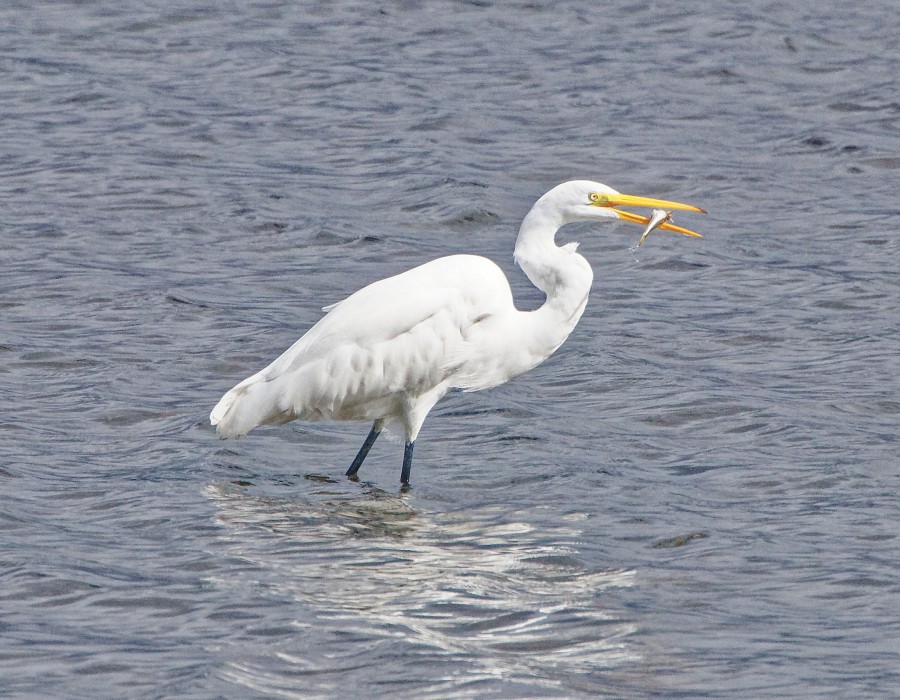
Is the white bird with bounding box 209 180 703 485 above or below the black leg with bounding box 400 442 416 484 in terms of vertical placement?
above

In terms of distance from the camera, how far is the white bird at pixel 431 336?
304 inches

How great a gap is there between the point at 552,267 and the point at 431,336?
684 mm

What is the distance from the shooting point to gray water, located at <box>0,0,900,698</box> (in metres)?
6.01

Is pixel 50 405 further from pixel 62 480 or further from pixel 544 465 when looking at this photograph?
pixel 544 465

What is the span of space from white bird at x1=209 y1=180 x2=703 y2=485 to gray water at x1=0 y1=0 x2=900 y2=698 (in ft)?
1.31

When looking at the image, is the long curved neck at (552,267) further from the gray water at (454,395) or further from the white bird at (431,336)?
the gray water at (454,395)

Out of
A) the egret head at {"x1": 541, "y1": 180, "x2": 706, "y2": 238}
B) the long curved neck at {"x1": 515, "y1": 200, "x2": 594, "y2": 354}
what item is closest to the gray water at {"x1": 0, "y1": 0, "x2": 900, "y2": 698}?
the long curved neck at {"x1": 515, "y1": 200, "x2": 594, "y2": 354}

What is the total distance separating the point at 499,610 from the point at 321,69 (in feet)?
Result: 34.4

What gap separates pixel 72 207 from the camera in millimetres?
12695

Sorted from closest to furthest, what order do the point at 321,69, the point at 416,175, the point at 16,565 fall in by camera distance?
1. the point at 16,565
2. the point at 416,175
3. the point at 321,69

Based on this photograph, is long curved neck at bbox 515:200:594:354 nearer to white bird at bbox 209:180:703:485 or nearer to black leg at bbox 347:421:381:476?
white bird at bbox 209:180:703:485

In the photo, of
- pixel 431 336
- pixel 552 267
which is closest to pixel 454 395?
pixel 431 336

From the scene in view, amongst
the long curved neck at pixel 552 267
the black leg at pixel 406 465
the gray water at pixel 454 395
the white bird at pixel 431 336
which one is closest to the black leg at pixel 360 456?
the white bird at pixel 431 336

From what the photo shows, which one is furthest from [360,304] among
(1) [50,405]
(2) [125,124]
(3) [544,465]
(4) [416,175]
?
(2) [125,124]
